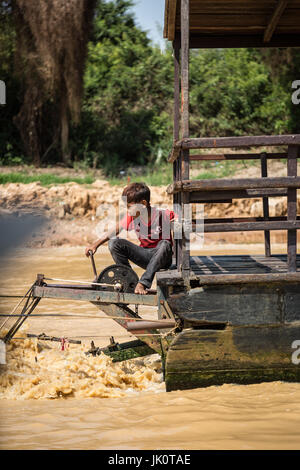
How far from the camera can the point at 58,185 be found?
15.0 metres

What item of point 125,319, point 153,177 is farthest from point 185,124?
point 153,177

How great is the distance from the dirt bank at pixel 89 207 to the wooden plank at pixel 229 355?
968 cm

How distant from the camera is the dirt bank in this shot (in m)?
13.9

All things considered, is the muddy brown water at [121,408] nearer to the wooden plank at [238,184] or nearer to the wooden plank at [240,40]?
the wooden plank at [238,184]

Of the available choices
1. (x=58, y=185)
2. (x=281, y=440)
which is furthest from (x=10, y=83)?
(x=281, y=440)

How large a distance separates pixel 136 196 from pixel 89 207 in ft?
33.3

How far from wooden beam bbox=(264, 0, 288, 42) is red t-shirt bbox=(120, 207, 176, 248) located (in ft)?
6.88

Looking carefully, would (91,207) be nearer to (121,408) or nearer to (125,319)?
(125,319)

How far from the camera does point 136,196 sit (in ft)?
15.2

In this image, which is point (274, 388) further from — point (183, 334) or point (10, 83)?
point (10, 83)

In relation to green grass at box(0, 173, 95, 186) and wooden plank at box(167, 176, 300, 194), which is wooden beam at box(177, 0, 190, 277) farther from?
green grass at box(0, 173, 95, 186)

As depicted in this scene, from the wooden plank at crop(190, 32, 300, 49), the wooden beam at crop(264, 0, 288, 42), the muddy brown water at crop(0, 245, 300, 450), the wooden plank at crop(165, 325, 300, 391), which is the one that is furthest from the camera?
the wooden plank at crop(190, 32, 300, 49)

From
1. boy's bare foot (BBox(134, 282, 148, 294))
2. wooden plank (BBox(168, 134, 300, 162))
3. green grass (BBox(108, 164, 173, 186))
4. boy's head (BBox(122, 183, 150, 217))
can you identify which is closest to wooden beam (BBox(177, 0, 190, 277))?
wooden plank (BBox(168, 134, 300, 162))

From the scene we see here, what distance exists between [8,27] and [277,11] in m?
13.6
